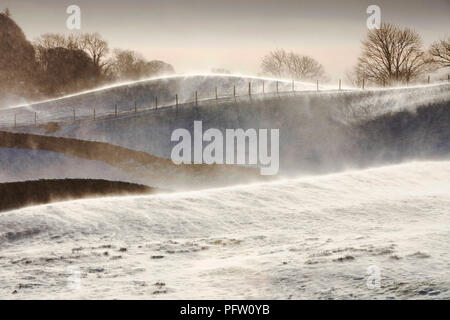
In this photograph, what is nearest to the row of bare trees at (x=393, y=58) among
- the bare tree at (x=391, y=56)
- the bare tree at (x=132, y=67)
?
the bare tree at (x=391, y=56)

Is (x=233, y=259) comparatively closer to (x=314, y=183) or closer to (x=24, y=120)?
(x=314, y=183)

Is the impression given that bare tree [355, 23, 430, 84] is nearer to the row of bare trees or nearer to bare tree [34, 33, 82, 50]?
the row of bare trees

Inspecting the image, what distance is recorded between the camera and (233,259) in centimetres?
1502

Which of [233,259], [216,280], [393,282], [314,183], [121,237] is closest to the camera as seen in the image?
[393,282]

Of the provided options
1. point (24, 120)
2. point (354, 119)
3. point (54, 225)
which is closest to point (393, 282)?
point (54, 225)

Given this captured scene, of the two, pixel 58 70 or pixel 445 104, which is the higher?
pixel 58 70

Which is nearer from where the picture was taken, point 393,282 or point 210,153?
point 393,282

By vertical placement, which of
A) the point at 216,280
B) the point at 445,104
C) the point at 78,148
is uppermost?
the point at 445,104

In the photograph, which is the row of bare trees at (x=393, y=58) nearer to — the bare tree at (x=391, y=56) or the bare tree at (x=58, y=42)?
the bare tree at (x=391, y=56)

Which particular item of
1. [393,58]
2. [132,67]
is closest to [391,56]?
[393,58]

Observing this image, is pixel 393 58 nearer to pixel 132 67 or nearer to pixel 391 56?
pixel 391 56

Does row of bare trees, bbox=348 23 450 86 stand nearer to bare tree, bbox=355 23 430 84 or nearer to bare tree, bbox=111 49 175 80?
bare tree, bbox=355 23 430 84

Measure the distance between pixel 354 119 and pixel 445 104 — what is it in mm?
8687

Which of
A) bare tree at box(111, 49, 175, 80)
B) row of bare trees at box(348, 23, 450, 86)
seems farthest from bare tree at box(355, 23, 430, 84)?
bare tree at box(111, 49, 175, 80)
